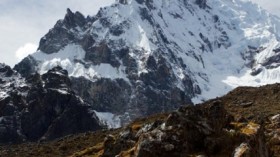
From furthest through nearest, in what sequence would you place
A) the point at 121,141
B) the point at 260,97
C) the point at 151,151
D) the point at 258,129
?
the point at 260,97, the point at 121,141, the point at 258,129, the point at 151,151

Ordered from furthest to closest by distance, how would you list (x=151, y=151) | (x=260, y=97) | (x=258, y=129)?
1. (x=260, y=97)
2. (x=258, y=129)
3. (x=151, y=151)

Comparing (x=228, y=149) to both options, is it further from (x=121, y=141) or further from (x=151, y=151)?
(x=121, y=141)

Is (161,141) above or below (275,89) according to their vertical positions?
below

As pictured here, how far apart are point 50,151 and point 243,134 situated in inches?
2073

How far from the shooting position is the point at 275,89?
78.4 m

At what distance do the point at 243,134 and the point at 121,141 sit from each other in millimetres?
9538

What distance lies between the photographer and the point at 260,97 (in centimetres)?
7719

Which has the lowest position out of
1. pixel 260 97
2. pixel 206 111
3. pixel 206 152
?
pixel 206 152

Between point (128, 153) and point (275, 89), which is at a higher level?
point (275, 89)

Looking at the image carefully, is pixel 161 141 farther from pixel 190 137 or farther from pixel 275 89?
pixel 275 89

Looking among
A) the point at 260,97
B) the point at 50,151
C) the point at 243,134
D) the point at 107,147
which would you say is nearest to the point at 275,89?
the point at 260,97

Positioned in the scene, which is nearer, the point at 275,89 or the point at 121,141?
the point at 121,141

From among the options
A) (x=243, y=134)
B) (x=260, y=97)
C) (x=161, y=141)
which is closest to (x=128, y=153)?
(x=161, y=141)

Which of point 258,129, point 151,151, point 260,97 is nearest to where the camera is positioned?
point 151,151
